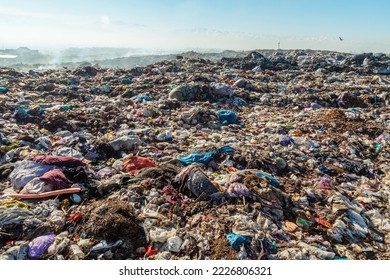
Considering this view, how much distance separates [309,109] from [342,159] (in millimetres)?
3485

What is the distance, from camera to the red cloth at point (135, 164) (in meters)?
3.88

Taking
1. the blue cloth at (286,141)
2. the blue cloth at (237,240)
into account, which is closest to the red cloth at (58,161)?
the blue cloth at (237,240)

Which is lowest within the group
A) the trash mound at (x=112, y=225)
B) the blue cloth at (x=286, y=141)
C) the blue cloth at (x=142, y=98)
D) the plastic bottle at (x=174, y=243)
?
the plastic bottle at (x=174, y=243)

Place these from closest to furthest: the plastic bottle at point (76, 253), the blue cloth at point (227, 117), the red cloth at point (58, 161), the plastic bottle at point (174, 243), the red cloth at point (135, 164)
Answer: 1. the plastic bottle at point (76, 253)
2. the plastic bottle at point (174, 243)
3. the red cloth at point (58, 161)
4. the red cloth at point (135, 164)
5. the blue cloth at point (227, 117)

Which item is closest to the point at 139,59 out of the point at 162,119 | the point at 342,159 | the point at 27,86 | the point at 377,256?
the point at 27,86

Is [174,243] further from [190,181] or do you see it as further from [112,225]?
[190,181]

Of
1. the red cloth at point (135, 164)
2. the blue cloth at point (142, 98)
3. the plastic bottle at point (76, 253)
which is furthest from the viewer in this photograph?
the blue cloth at point (142, 98)

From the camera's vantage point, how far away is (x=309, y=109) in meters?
7.75

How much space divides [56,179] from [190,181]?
1661 millimetres

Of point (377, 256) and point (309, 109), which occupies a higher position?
point (309, 109)

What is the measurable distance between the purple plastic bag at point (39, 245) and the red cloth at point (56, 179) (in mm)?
834

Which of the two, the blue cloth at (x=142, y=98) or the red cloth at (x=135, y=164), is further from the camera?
the blue cloth at (x=142, y=98)

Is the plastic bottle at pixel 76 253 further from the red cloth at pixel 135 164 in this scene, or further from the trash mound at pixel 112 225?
the red cloth at pixel 135 164
